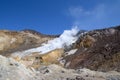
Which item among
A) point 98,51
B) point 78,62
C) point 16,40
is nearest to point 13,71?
point 78,62

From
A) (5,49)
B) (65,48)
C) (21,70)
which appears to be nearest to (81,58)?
(65,48)

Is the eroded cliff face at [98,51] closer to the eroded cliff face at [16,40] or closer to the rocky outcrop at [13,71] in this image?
the rocky outcrop at [13,71]

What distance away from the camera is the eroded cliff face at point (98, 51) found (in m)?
42.8

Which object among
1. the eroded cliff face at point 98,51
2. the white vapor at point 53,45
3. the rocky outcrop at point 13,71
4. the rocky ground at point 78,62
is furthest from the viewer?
the white vapor at point 53,45

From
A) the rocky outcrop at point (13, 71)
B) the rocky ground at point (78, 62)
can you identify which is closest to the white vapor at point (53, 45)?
the rocky ground at point (78, 62)

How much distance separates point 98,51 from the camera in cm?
4862

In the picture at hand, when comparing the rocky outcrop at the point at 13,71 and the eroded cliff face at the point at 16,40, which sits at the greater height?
the eroded cliff face at the point at 16,40

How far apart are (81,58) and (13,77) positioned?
25.6 meters

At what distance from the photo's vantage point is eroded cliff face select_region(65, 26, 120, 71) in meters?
42.8

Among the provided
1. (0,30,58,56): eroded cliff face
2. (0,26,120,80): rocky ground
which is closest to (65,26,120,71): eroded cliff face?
(0,26,120,80): rocky ground

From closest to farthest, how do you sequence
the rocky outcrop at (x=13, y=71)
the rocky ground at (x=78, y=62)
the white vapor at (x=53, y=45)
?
the rocky outcrop at (x=13, y=71) → the rocky ground at (x=78, y=62) → the white vapor at (x=53, y=45)

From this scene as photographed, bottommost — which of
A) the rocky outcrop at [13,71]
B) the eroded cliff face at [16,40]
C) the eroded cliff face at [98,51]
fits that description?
the rocky outcrop at [13,71]

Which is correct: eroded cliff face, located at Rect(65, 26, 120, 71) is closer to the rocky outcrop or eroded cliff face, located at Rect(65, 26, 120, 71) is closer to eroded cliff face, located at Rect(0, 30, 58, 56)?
the rocky outcrop

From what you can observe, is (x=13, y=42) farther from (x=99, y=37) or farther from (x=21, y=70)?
(x=21, y=70)
